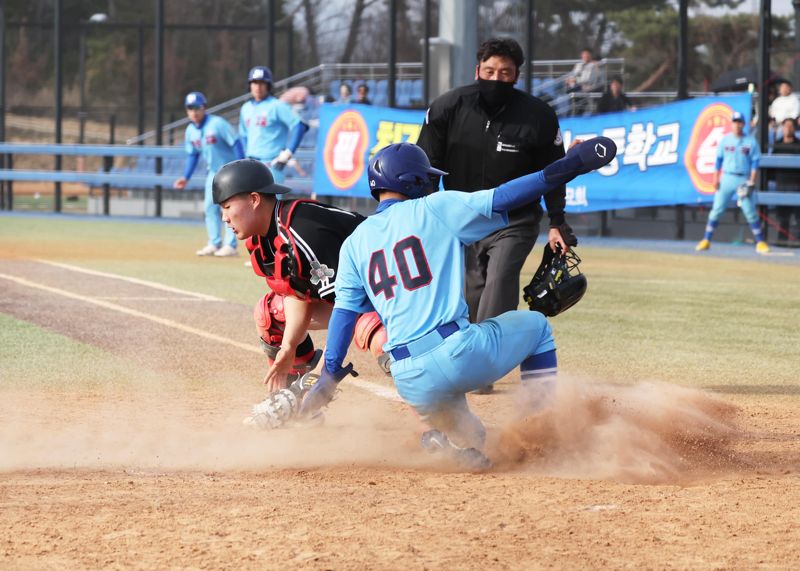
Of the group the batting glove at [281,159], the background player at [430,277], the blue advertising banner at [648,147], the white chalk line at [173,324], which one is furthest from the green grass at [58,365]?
the blue advertising banner at [648,147]

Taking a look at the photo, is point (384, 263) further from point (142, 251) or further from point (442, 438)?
point (142, 251)

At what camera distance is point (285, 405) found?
6.68 meters

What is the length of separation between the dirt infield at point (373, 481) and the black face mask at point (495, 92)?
1.80 metres

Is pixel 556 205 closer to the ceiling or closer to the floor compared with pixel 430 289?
closer to the ceiling

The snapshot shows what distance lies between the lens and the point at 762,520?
500 centimetres

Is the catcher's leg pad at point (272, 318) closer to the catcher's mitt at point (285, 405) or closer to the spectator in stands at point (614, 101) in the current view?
the catcher's mitt at point (285, 405)

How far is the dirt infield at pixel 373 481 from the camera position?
459 cm

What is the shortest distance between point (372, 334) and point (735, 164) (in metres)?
13.5

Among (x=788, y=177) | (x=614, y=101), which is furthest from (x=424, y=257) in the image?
(x=614, y=101)

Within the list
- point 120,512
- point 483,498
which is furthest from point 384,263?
point 120,512

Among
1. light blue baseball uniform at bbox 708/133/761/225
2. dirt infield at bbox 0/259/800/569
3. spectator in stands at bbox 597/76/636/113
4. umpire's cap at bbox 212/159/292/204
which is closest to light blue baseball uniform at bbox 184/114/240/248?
light blue baseball uniform at bbox 708/133/761/225

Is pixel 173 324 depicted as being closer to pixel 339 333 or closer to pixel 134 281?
pixel 134 281

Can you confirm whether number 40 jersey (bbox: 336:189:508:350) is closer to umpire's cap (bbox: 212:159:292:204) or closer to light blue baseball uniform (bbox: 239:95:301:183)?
umpire's cap (bbox: 212:159:292:204)

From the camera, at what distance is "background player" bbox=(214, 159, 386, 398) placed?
654cm
